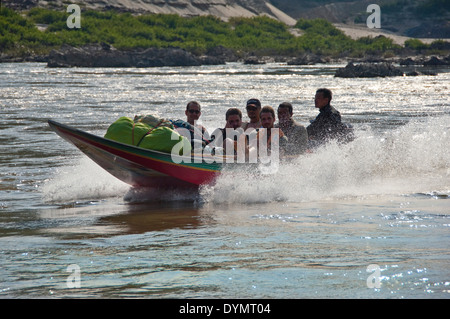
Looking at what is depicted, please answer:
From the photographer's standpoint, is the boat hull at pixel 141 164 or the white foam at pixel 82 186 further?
the white foam at pixel 82 186

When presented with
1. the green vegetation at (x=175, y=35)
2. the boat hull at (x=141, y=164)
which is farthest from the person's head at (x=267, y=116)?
the green vegetation at (x=175, y=35)

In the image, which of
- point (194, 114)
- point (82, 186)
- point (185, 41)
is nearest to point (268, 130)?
point (194, 114)

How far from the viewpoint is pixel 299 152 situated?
33.7 ft

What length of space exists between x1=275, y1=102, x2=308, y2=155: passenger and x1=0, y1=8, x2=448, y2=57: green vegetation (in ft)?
240

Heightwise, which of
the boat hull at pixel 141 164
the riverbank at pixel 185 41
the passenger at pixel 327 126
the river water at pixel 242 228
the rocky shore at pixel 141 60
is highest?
→ the riverbank at pixel 185 41

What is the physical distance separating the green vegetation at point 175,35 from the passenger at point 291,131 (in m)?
73.2

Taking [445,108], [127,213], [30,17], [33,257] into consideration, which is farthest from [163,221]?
[30,17]

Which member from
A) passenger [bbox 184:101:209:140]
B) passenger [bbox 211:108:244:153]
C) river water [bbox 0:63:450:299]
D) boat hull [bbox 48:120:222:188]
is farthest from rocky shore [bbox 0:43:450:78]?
boat hull [bbox 48:120:222:188]

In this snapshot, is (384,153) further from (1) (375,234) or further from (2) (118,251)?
(2) (118,251)

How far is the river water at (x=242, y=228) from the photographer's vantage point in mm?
5793

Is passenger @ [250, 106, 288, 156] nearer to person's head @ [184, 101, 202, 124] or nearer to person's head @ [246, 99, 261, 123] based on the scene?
person's head @ [246, 99, 261, 123]

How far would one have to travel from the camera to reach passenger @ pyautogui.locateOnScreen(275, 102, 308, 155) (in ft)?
33.3

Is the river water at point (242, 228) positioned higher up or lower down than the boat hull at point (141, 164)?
lower down

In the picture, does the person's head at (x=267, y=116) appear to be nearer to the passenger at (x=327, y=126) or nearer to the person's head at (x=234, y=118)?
the person's head at (x=234, y=118)
